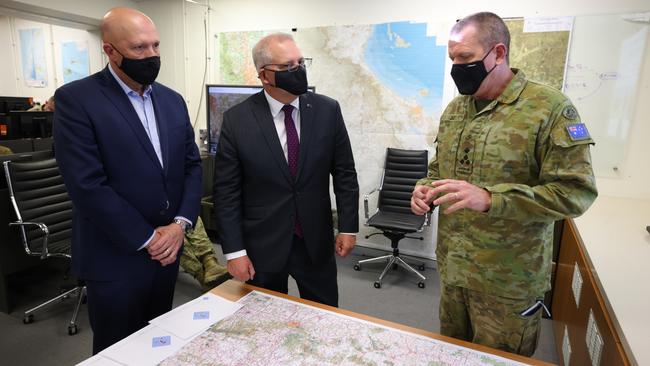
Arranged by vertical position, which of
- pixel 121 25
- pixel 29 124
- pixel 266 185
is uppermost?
pixel 121 25

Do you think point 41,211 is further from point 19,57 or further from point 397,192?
point 19,57

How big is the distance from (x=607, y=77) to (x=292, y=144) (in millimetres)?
2741

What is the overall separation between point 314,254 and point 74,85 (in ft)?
3.71

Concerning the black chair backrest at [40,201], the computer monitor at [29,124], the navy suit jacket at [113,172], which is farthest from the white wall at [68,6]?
the navy suit jacket at [113,172]

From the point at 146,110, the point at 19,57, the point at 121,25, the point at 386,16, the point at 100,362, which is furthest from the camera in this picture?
the point at 19,57

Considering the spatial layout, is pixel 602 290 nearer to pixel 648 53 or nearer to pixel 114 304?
pixel 114 304

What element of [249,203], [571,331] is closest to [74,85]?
[249,203]

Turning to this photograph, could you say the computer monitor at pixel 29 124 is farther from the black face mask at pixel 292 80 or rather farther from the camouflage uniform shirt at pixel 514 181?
the camouflage uniform shirt at pixel 514 181

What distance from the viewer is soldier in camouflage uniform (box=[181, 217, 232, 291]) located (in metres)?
3.07

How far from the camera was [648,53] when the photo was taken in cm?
295

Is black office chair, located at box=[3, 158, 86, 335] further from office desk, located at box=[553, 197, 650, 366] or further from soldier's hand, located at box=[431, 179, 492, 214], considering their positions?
office desk, located at box=[553, 197, 650, 366]

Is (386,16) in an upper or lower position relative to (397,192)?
upper

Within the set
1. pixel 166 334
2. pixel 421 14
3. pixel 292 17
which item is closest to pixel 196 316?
pixel 166 334

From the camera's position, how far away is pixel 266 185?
167 centimetres
